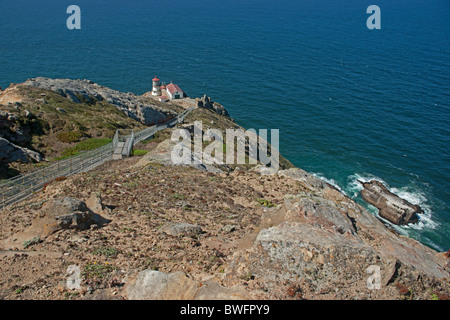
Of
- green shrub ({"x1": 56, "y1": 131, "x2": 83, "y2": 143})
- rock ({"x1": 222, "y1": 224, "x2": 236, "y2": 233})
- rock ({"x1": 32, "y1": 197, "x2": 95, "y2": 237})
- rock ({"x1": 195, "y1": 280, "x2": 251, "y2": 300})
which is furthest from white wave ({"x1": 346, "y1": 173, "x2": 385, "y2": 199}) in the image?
rock ({"x1": 195, "y1": 280, "x2": 251, "y2": 300})

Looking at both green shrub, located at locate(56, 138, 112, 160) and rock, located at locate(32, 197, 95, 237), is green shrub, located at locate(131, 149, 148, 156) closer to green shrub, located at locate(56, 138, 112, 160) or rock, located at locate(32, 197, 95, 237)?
green shrub, located at locate(56, 138, 112, 160)

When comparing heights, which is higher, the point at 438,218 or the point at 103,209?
the point at 103,209

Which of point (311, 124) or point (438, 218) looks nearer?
point (438, 218)

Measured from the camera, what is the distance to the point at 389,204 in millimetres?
54312

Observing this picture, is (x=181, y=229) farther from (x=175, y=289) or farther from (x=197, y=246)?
(x=175, y=289)

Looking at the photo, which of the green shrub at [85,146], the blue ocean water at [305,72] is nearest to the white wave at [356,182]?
the blue ocean water at [305,72]

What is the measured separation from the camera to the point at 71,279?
12625 mm

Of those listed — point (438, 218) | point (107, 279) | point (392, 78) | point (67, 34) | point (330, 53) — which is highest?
point (67, 34)

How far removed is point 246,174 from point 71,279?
17725mm

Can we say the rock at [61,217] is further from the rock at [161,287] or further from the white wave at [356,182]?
the white wave at [356,182]

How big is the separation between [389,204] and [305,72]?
2780 inches

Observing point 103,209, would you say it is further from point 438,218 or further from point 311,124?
point 311,124
